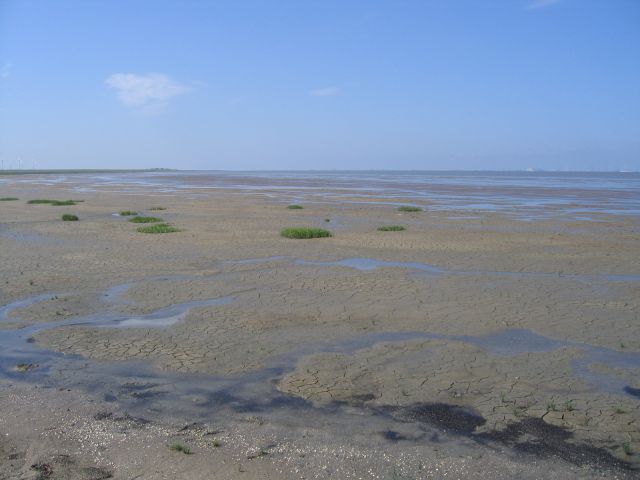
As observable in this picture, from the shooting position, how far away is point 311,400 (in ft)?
22.6

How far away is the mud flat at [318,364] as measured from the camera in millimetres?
5469

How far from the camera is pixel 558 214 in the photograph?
33.0m

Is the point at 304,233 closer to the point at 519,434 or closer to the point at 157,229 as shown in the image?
the point at 157,229

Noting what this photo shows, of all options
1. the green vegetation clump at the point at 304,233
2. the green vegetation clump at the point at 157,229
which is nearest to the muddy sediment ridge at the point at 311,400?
the green vegetation clump at the point at 304,233

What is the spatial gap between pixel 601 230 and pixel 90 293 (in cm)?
2180

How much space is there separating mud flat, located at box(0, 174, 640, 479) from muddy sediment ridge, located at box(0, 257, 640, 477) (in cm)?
3

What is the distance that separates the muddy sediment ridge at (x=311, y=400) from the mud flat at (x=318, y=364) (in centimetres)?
3

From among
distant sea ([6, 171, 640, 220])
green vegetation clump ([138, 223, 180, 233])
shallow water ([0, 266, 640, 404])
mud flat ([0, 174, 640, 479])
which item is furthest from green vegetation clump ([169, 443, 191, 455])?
distant sea ([6, 171, 640, 220])

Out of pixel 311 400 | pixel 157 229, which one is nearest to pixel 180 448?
pixel 311 400

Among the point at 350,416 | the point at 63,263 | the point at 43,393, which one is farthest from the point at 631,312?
the point at 63,263

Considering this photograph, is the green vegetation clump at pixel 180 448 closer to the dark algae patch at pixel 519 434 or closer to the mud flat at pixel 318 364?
the mud flat at pixel 318 364

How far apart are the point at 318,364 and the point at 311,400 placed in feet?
4.37

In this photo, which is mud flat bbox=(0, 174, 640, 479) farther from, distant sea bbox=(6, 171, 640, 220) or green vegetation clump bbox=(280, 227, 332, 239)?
distant sea bbox=(6, 171, 640, 220)

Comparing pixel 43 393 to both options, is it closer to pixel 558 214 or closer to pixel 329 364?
pixel 329 364
